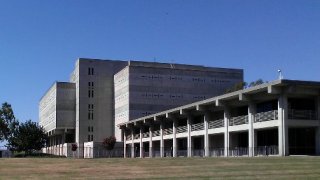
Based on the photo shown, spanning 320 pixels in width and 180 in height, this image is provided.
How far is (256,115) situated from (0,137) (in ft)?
269

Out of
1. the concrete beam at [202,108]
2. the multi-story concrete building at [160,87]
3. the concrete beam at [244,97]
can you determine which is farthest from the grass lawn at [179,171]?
the multi-story concrete building at [160,87]

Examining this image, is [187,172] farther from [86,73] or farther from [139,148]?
[86,73]

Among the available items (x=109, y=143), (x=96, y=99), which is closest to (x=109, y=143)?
(x=109, y=143)

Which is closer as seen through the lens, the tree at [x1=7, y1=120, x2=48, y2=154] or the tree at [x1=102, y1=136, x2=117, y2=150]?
the tree at [x1=102, y1=136, x2=117, y2=150]

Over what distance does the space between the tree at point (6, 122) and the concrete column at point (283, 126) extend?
83995 mm

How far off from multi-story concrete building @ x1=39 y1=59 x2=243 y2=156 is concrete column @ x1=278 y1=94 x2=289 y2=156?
58.9 meters

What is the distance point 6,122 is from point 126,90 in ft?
110

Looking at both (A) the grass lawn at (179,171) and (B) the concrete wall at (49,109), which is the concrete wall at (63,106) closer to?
(B) the concrete wall at (49,109)

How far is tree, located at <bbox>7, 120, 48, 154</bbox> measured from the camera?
10919cm

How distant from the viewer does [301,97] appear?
46.8 m

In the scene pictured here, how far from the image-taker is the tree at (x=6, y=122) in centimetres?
11654

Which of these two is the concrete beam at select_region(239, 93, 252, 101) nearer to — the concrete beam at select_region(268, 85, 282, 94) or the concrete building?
the concrete building

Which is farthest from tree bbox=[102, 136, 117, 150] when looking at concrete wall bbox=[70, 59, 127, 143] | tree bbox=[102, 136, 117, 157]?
concrete wall bbox=[70, 59, 127, 143]

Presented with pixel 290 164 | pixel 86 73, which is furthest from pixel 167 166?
pixel 86 73
